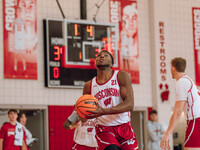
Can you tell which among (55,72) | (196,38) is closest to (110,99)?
(55,72)

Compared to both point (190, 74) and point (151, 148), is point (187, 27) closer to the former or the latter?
point (190, 74)

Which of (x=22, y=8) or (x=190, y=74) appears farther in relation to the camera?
(x=190, y=74)

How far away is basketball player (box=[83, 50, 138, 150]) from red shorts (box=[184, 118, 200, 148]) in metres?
0.84

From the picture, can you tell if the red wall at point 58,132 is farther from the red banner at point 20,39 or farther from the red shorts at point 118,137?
the red shorts at point 118,137

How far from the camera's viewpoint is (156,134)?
1262cm

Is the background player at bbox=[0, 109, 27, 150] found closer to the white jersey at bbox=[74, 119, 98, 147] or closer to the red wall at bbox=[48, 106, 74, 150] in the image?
the white jersey at bbox=[74, 119, 98, 147]

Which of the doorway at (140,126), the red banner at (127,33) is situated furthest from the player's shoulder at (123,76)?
the doorway at (140,126)

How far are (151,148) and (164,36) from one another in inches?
209

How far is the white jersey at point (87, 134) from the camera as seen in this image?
870 centimetres

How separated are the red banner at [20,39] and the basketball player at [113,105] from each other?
27.6ft

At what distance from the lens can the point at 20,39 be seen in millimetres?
14297

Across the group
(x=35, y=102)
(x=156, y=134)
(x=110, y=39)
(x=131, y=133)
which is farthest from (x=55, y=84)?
(x=131, y=133)

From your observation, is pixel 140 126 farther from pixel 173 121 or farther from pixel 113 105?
pixel 113 105

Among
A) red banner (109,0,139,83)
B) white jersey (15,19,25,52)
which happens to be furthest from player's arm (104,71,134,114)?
red banner (109,0,139,83)
